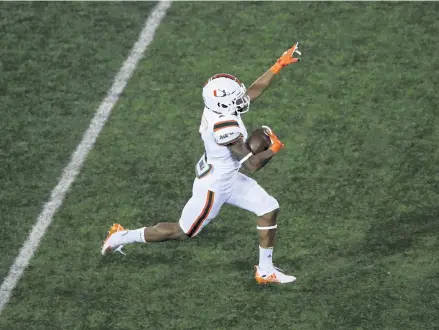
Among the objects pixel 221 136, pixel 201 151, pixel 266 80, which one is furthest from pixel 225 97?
pixel 201 151

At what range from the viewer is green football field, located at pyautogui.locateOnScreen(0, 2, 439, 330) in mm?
10570

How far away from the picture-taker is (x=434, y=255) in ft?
35.6

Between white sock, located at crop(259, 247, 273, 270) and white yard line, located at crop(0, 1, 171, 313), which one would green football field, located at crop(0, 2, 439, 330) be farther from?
white sock, located at crop(259, 247, 273, 270)

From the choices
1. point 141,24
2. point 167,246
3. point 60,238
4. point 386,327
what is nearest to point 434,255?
point 386,327

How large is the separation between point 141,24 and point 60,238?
3.65m

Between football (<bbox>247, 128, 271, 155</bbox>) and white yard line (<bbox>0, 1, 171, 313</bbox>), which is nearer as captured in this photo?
football (<bbox>247, 128, 271, 155</bbox>)

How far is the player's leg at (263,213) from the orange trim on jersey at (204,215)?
8.1 inches

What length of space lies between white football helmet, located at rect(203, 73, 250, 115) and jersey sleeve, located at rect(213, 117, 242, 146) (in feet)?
0.41

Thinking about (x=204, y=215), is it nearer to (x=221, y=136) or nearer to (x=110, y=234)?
(x=221, y=136)

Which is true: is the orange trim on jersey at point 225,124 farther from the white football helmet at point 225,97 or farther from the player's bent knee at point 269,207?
the player's bent knee at point 269,207

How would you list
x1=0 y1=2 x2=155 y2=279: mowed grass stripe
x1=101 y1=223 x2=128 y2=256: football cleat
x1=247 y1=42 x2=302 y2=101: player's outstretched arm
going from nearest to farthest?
x1=247 y1=42 x2=302 y2=101: player's outstretched arm < x1=101 y1=223 x2=128 y2=256: football cleat < x1=0 y1=2 x2=155 y2=279: mowed grass stripe

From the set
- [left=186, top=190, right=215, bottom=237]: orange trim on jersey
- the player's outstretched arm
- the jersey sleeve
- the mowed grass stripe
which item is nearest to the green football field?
the mowed grass stripe

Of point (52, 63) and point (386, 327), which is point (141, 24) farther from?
point (386, 327)

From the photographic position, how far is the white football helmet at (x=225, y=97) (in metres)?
10.1
